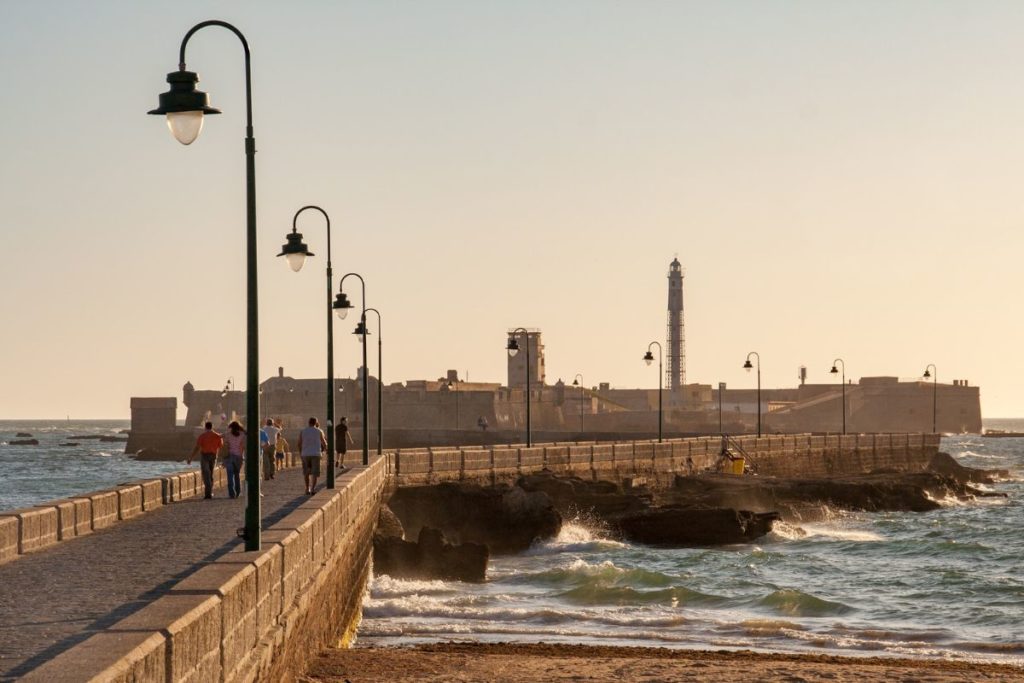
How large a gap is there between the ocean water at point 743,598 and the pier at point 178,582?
Result: 7.53 ft

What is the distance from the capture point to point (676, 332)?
168375 millimetres

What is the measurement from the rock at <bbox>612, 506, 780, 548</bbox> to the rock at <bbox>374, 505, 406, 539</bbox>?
998cm

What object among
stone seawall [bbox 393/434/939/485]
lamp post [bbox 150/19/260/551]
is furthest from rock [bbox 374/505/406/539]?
lamp post [bbox 150/19/260/551]

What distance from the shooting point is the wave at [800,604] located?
30.3 m

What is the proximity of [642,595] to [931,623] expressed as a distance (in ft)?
20.0

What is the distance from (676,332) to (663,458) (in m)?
109

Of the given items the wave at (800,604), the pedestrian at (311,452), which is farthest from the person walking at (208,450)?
the wave at (800,604)

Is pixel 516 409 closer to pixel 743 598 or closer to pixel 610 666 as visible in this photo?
pixel 743 598

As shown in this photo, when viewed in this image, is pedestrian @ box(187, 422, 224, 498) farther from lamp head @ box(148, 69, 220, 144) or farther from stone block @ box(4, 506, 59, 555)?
lamp head @ box(148, 69, 220, 144)

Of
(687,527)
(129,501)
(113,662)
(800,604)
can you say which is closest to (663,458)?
(687,527)

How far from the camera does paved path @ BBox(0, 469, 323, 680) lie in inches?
424

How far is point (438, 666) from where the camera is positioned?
20.2m

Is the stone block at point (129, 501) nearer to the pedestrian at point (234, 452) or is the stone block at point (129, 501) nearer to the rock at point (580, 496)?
the pedestrian at point (234, 452)

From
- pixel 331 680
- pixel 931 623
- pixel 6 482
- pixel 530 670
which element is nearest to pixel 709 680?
pixel 530 670
